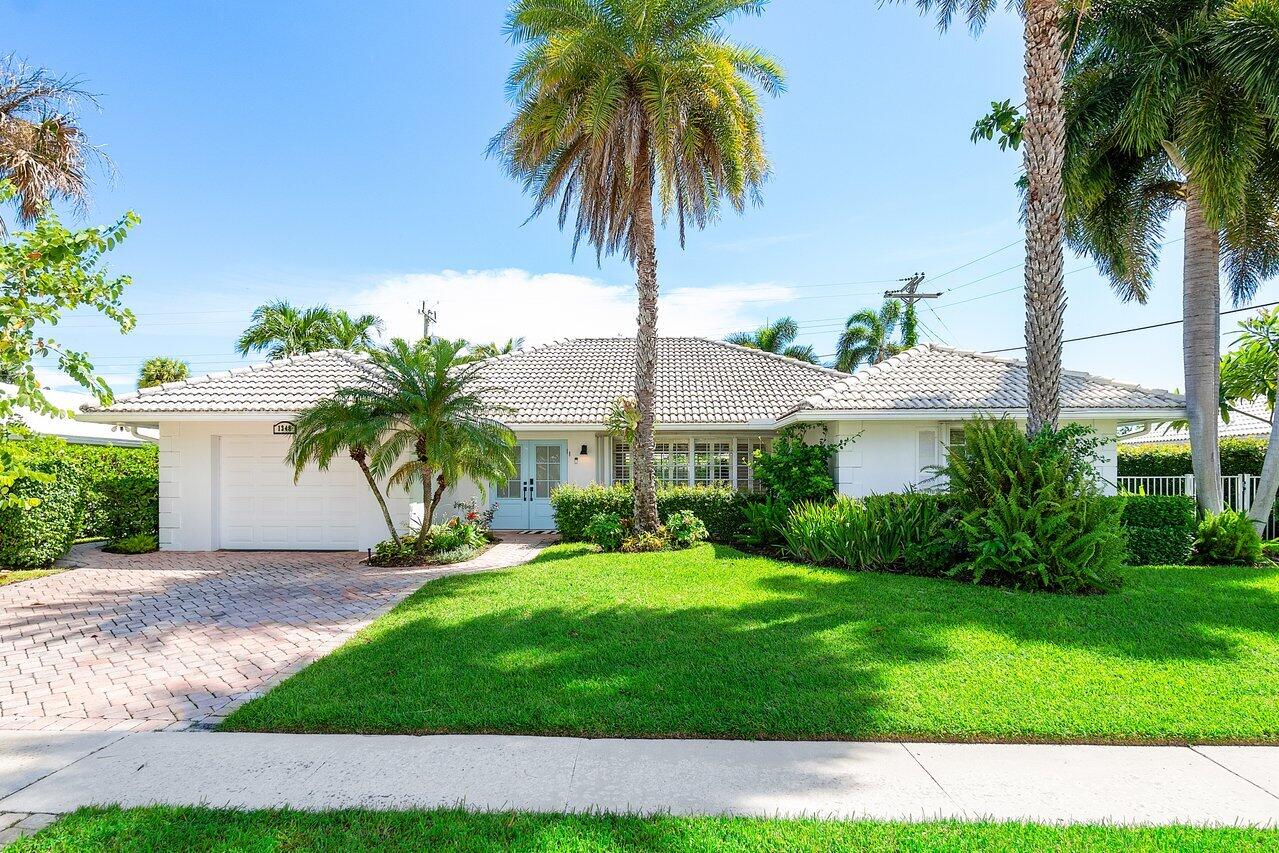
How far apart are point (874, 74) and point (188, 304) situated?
40880 mm

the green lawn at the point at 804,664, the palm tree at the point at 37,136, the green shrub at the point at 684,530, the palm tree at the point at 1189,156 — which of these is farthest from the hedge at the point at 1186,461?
the palm tree at the point at 37,136

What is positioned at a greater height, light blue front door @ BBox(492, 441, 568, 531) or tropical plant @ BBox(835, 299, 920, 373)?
tropical plant @ BBox(835, 299, 920, 373)

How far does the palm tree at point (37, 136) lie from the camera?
1480cm

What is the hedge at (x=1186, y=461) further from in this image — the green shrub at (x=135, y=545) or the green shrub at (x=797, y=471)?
the green shrub at (x=135, y=545)

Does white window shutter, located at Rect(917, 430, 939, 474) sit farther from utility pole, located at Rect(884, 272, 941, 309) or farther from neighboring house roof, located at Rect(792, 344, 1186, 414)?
utility pole, located at Rect(884, 272, 941, 309)

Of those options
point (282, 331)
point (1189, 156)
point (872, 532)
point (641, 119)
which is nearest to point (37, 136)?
point (282, 331)

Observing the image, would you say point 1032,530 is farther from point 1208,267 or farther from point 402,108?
point 402,108

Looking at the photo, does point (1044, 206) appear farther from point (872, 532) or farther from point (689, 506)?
point (689, 506)

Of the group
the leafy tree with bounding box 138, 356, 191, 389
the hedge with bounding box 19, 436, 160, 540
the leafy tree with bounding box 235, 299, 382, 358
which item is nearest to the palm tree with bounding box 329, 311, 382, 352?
the leafy tree with bounding box 235, 299, 382, 358

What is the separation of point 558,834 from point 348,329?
95.3 ft

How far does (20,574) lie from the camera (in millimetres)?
11430

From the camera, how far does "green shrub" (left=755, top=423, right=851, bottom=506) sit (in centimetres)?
1359

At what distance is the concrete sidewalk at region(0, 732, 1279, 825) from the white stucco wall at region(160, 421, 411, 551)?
30.7 ft

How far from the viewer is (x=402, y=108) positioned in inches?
551
